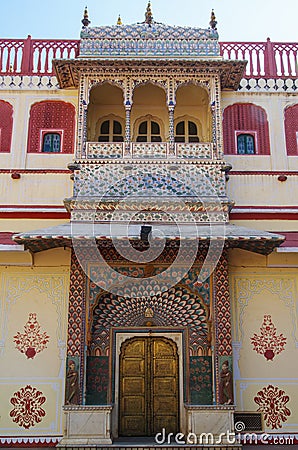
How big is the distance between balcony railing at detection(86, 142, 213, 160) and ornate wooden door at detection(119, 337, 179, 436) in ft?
12.1

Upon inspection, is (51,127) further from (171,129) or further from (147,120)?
(171,129)

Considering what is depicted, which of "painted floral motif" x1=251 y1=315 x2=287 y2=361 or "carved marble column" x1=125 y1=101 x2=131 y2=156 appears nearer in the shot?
"painted floral motif" x1=251 y1=315 x2=287 y2=361

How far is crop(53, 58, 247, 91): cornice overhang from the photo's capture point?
454 inches

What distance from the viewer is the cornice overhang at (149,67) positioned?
11523mm

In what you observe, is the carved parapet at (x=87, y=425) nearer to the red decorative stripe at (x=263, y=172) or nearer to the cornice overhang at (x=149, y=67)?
the red decorative stripe at (x=263, y=172)

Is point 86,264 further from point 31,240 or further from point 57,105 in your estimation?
point 57,105

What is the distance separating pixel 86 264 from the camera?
1067cm

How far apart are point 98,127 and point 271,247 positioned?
4.83 metres

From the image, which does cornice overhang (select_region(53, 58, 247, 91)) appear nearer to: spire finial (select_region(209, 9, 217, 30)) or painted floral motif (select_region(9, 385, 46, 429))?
spire finial (select_region(209, 9, 217, 30))

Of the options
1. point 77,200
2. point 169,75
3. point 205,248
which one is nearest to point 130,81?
point 169,75

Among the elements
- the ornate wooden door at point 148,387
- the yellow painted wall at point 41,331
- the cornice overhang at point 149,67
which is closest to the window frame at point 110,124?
the cornice overhang at point 149,67

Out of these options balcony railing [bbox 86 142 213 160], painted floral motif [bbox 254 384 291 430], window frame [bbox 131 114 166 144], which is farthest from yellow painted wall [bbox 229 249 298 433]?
window frame [bbox 131 114 166 144]

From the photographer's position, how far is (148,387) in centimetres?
1057

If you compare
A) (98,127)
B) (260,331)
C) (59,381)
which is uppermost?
(98,127)
